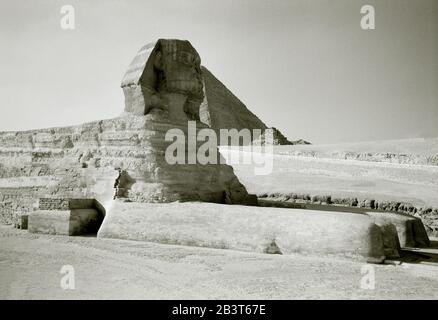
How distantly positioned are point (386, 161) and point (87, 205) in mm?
10299

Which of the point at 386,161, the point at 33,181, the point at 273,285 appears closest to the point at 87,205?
the point at 33,181

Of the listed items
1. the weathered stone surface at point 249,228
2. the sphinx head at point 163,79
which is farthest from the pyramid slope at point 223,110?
the weathered stone surface at point 249,228

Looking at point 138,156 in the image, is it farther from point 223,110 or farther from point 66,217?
point 223,110

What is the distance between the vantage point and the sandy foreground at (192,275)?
325 cm

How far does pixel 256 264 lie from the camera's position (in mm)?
4094

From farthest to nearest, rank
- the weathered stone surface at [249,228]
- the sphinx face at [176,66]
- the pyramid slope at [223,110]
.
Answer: the pyramid slope at [223,110] → the sphinx face at [176,66] → the weathered stone surface at [249,228]

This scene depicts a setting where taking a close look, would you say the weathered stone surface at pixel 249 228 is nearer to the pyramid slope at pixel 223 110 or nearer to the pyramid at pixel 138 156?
the pyramid at pixel 138 156

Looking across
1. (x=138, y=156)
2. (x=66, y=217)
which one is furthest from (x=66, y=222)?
Answer: (x=138, y=156)

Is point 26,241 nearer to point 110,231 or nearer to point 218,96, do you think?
point 110,231

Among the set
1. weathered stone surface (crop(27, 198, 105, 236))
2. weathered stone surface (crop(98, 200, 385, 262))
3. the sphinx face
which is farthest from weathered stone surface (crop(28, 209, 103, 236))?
the sphinx face

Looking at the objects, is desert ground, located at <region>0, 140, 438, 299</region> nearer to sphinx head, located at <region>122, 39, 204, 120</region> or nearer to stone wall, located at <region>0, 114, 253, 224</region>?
stone wall, located at <region>0, 114, 253, 224</region>

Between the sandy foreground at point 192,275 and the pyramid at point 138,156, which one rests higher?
the pyramid at point 138,156

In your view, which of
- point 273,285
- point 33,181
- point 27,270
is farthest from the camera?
point 33,181

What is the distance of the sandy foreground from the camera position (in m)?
3.25
